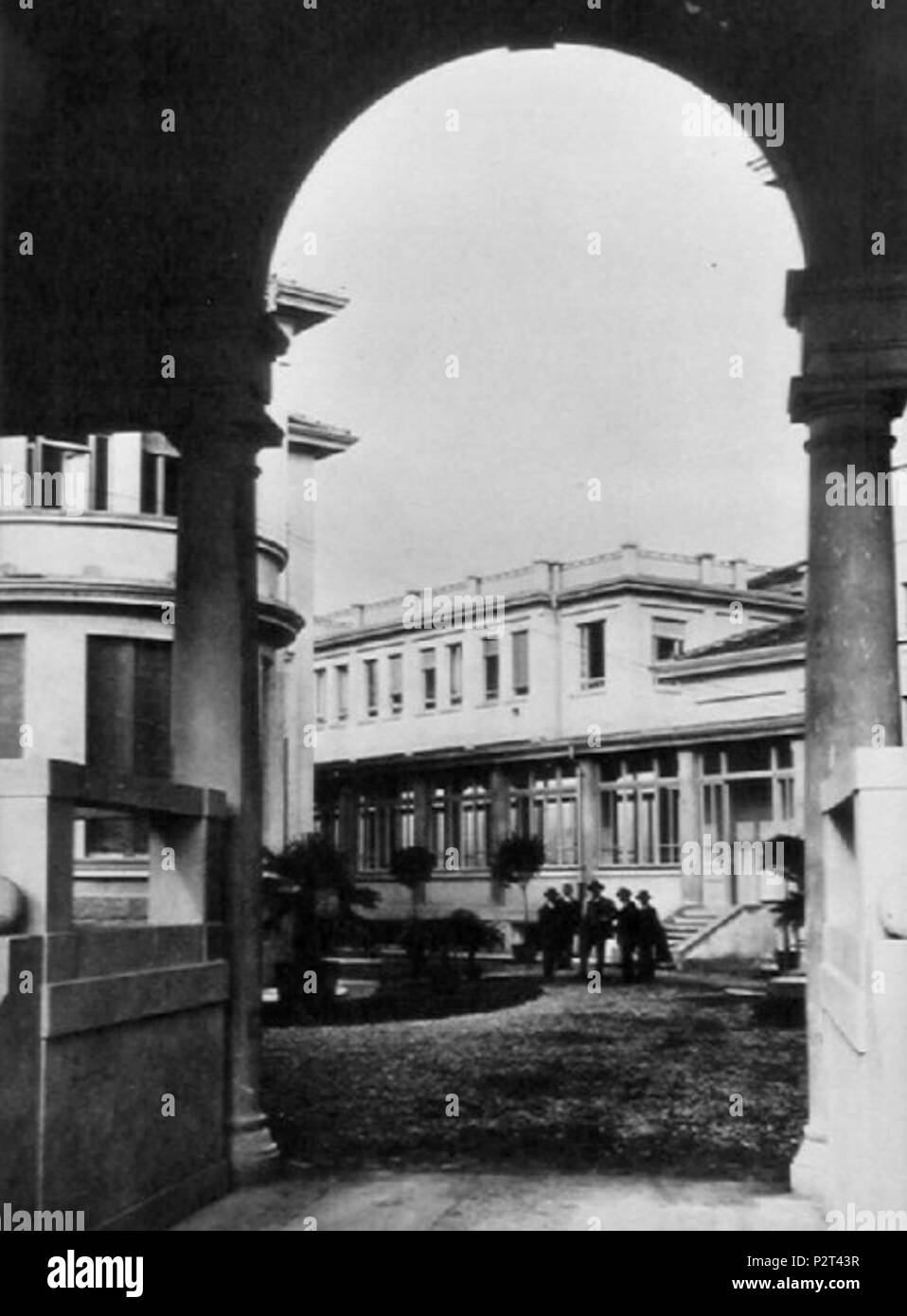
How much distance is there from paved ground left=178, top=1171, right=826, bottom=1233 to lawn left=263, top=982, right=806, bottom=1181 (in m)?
0.45

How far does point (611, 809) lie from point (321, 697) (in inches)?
309

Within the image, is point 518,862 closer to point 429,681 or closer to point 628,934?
point 429,681

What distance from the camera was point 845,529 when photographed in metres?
6.71

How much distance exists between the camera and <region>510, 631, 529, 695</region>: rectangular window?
118 ft

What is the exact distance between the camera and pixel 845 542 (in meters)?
6.70

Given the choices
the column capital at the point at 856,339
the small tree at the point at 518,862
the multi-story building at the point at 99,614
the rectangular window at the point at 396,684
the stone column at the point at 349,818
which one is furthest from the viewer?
the rectangular window at the point at 396,684

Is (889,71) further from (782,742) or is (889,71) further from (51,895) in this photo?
(782,742)

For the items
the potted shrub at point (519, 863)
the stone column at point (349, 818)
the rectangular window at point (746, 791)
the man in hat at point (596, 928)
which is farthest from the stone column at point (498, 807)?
the man in hat at point (596, 928)

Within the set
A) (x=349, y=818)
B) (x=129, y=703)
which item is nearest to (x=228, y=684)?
(x=129, y=703)

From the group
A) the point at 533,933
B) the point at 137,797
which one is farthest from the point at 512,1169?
the point at 533,933

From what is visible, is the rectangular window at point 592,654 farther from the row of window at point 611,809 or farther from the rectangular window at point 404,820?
the rectangular window at point 404,820

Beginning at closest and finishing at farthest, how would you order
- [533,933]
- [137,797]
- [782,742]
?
[137,797] → [533,933] → [782,742]

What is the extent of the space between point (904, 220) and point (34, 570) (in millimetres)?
13159

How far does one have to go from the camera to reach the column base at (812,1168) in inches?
249
